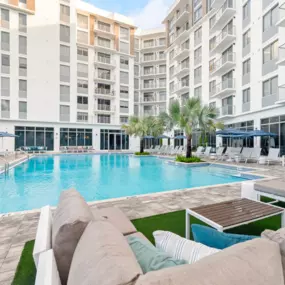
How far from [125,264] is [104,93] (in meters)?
31.6

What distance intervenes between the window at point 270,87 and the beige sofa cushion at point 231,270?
17600 millimetres

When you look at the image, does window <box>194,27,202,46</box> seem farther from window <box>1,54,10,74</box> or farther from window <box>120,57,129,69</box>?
window <box>1,54,10,74</box>

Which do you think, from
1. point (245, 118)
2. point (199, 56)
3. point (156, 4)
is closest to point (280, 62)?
point (245, 118)

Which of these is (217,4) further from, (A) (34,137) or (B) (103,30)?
(A) (34,137)

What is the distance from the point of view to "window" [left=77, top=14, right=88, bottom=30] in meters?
29.3

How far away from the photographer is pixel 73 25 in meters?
27.9

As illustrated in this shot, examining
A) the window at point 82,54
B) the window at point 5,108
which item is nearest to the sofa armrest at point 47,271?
the window at point 5,108

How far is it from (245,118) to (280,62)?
648 cm

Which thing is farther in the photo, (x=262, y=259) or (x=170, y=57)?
(x=170, y=57)

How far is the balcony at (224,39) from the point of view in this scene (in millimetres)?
20047

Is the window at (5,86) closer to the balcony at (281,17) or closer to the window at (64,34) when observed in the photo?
the window at (64,34)

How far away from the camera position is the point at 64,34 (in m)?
27.4

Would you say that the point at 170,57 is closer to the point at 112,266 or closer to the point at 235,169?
the point at 235,169

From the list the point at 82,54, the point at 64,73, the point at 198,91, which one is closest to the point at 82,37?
the point at 82,54
